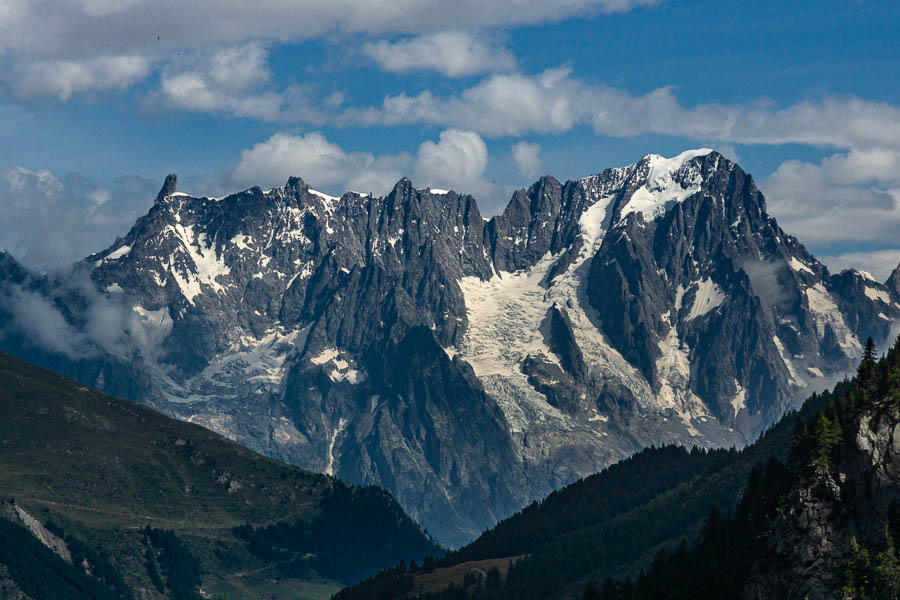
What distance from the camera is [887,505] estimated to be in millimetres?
199875

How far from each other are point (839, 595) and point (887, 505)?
14238mm

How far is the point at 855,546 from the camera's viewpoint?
199000mm

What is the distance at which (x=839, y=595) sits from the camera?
199500mm

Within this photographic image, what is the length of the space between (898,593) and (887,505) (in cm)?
1336

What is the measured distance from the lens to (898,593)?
192m

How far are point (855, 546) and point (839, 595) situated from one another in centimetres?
725

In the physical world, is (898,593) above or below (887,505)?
below

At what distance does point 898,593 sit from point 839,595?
9.78m

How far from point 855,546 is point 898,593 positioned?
→ 952 cm
